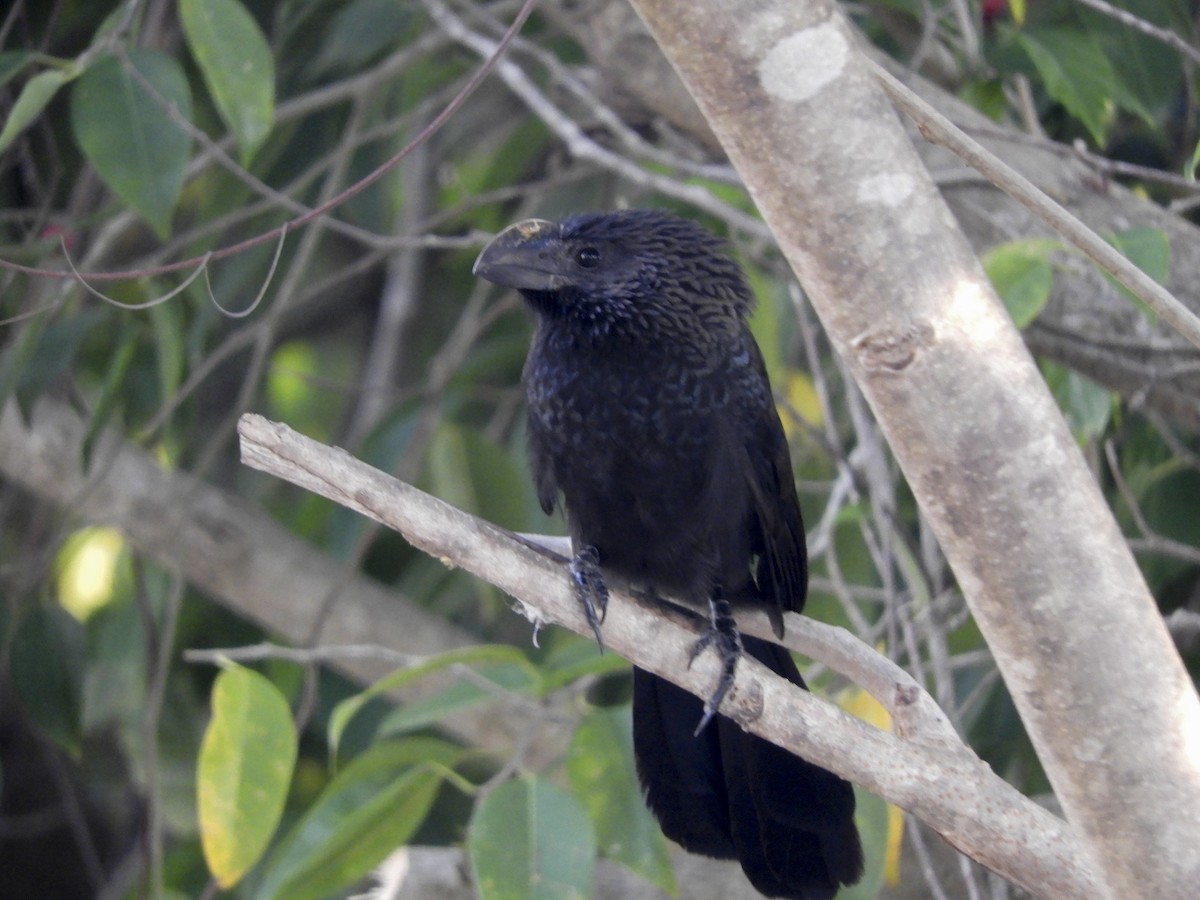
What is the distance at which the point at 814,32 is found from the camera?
1.27 meters

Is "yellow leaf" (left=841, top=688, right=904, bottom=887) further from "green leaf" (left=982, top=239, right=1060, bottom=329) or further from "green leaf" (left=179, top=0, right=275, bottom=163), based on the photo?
"green leaf" (left=179, top=0, right=275, bottom=163)

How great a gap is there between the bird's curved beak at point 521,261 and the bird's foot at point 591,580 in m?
0.46

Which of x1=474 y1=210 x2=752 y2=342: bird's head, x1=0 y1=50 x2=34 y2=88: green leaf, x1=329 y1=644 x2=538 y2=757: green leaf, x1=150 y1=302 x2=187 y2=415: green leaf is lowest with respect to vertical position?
x1=329 y1=644 x2=538 y2=757: green leaf

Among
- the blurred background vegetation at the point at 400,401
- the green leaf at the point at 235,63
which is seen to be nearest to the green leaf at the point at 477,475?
the blurred background vegetation at the point at 400,401

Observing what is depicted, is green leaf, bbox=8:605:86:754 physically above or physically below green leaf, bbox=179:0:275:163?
below

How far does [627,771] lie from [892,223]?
1288 millimetres

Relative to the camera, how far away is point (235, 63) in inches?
95.1

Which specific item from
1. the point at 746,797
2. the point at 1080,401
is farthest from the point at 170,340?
the point at 1080,401

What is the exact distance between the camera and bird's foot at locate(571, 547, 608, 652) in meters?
2.18

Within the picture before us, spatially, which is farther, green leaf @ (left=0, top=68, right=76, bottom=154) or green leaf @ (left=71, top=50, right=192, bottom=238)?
green leaf @ (left=71, top=50, right=192, bottom=238)

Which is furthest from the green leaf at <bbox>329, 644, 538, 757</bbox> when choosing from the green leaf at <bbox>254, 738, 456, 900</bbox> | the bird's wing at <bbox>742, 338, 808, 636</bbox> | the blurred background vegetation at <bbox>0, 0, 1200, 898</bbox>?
the bird's wing at <bbox>742, 338, 808, 636</bbox>

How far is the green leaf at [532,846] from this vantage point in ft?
6.72

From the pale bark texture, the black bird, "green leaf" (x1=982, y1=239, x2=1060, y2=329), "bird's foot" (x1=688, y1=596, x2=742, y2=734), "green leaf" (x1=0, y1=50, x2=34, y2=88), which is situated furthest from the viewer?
"green leaf" (x1=0, y1=50, x2=34, y2=88)

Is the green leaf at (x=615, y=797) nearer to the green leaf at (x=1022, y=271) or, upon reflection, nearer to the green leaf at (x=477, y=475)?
the green leaf at (x=1022, y=271)
